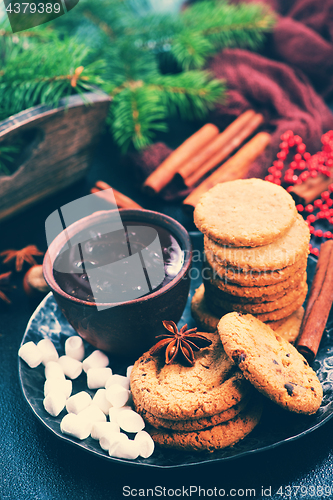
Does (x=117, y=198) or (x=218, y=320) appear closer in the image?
(x=218, y=320)

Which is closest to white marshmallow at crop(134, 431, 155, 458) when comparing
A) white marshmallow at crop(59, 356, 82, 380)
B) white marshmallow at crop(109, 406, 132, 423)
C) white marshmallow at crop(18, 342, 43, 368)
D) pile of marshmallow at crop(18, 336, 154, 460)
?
pile of marshmallow at crop(18, 336, 154, 460)

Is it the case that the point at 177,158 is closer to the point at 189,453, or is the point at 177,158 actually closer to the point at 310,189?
the point at 310,189

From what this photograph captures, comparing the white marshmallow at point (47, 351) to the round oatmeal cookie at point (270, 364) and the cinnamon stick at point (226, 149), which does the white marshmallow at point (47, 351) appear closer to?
the round oatmeal cookie at point (270, 364)

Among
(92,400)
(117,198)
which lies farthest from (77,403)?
(117,198)

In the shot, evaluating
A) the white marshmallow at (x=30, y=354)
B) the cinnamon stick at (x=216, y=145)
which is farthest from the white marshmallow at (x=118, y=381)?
the cinnamon stick at (x=216, y=145)

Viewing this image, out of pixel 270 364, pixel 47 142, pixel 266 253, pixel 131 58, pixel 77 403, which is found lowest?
pixel 77 403

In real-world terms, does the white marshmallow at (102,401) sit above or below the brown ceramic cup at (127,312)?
below
